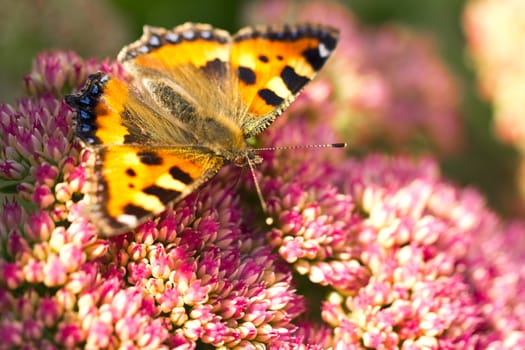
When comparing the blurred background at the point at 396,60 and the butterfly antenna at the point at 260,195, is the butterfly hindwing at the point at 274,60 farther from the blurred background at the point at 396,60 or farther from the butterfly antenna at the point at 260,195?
the blurred background at the point at 396,60

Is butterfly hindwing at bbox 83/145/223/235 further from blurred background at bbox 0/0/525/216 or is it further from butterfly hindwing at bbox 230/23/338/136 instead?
blurred background at bbox 0/0/525/216

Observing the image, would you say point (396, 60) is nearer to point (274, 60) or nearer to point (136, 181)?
point (274, 60)

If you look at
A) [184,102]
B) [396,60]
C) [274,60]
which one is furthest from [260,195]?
[396,60]

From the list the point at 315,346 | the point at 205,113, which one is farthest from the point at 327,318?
the point at 205,113

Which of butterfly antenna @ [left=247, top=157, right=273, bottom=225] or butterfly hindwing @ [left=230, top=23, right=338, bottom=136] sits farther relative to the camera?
butterfly hindwing @ [left=230, top=23, right=338, bottom=136]

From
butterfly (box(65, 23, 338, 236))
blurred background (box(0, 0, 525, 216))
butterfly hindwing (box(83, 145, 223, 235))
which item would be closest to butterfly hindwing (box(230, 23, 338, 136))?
butterfly (box(65, 23, 338, 236))

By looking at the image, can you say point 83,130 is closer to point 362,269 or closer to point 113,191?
point 113,191
